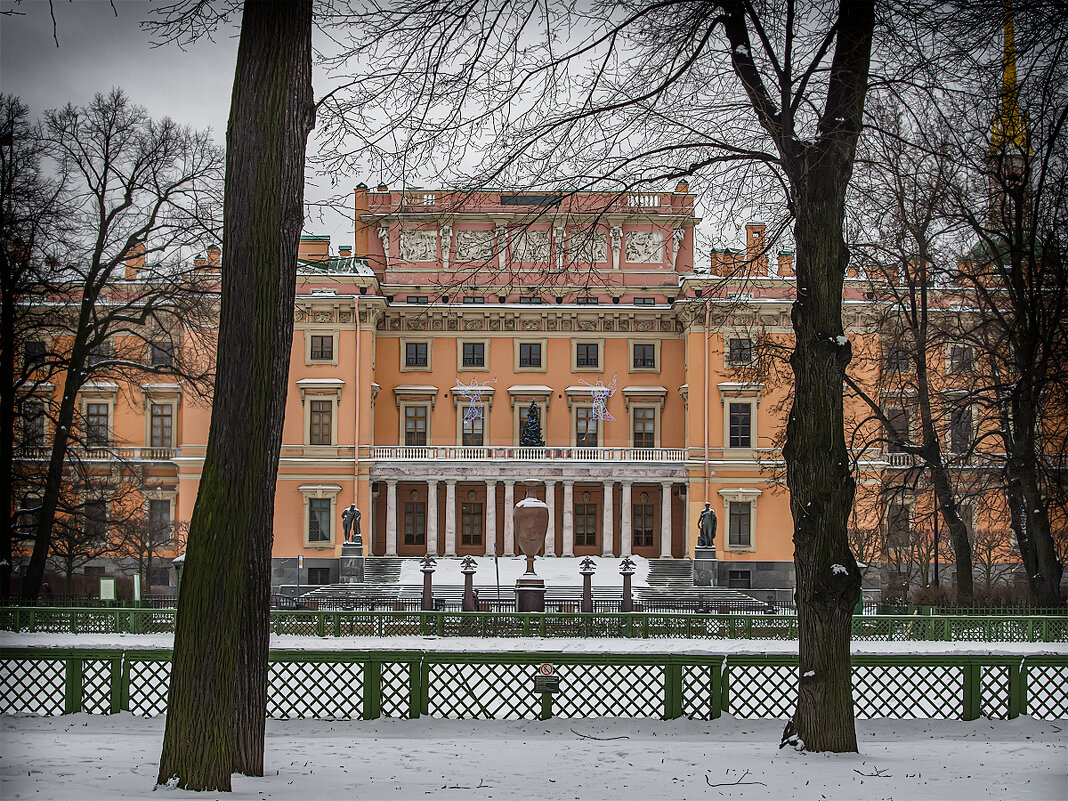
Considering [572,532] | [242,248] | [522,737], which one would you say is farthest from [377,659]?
[572,532]

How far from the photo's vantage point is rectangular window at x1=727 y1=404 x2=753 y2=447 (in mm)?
47250

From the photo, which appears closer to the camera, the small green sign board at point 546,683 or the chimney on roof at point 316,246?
the small green sign board at point 546,683

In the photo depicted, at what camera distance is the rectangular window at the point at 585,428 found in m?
50.4

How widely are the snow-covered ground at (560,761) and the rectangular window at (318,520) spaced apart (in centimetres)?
3514

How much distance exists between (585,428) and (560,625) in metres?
27.7

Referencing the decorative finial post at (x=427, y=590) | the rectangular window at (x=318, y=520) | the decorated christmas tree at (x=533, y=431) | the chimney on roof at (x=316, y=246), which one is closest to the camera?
the decorative finial post at (x=427, y=590)

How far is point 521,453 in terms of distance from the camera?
157ft

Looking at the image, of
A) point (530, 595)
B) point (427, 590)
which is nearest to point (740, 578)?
point (530, 595)

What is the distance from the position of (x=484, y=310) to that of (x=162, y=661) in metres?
38.7

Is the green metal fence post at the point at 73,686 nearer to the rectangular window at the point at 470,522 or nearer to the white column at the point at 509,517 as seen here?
the white column at the point at 509,517

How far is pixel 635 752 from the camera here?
10.1 m

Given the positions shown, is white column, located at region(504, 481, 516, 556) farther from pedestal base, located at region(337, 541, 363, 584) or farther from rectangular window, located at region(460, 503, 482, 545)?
pedestal base, located at region(337, 541, 363, 584)

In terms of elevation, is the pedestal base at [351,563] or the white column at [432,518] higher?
the white column at [432,518]

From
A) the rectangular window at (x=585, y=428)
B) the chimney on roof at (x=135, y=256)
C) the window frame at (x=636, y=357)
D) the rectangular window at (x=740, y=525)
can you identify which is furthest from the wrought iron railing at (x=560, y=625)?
the window frame at (x=636, y=357)
